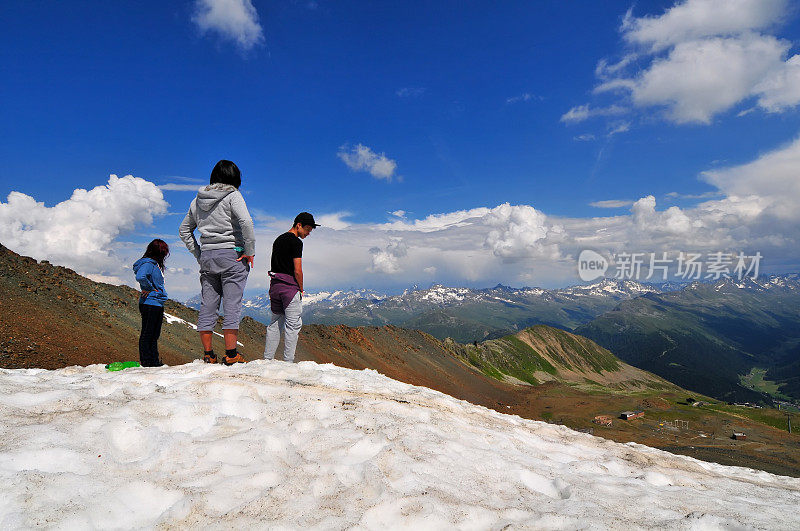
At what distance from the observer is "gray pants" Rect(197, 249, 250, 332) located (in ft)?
26.1

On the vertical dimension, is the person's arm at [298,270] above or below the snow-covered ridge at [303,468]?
above

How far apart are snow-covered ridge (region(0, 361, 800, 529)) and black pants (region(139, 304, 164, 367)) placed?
2233mm

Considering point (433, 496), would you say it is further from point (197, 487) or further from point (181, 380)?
point (181, 380)

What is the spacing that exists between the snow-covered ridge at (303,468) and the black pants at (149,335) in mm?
2233

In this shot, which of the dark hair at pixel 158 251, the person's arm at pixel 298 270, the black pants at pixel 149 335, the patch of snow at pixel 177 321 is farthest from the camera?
the patch of snow at pixel 177 321

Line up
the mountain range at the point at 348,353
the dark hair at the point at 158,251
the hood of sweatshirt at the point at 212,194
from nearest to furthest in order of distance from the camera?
the hood of sweatshirt at the point at 212,194 < the dark hair at the point at 158,251 < the mountain range at the point at 348,353

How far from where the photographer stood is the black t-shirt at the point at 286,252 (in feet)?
29.7

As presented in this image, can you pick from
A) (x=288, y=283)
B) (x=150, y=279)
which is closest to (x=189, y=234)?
(x=150, y=279)

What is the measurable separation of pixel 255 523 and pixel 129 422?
7.79ft

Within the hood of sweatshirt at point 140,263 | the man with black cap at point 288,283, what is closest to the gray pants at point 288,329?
the man with black cap at point 288,283

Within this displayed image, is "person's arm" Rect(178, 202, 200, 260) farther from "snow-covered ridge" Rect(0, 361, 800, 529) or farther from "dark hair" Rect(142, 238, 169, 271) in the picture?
"snow-covered ridge" Rect(0, 361, 800, 529)

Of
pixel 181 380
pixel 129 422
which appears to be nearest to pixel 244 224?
pixel 181 380

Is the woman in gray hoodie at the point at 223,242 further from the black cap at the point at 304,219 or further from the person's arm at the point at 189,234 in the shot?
the black cap at the point at 304,219

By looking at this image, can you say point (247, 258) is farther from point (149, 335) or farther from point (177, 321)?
point (177, 321)
